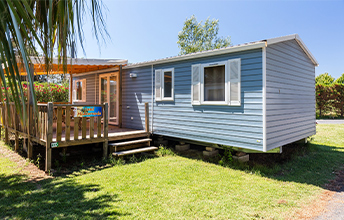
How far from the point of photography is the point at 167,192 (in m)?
3.72

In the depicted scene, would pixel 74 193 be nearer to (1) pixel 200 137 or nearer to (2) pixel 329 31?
(1) pixel 200 137

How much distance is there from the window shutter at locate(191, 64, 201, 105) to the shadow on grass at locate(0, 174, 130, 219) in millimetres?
3181

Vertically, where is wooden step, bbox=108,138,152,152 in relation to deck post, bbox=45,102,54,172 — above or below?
below

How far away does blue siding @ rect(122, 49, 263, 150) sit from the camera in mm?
4820

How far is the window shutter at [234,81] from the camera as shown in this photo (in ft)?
16.6

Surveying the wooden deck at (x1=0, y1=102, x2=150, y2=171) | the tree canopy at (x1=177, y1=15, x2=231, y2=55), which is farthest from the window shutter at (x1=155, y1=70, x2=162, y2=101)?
the tree canopy at (x1=177, y1=15, x2=231, y2=55)

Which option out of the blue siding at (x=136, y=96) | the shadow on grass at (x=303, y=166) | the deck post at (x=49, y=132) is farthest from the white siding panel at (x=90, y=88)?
the shadow on grass at (x=303, y=166)

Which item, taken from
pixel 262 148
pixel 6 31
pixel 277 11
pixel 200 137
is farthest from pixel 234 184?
pixel 277 11

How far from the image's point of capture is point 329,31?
2067cm

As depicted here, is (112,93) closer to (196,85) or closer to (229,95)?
(196,85)

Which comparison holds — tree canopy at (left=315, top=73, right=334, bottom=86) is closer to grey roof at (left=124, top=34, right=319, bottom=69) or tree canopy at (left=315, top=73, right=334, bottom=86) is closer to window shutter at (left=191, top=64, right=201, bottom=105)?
grey roof at (left=124, top=34, right=319, bottom=69)

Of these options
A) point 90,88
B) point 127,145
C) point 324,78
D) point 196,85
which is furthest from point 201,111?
point 324,78

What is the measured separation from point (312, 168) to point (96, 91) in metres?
7.94

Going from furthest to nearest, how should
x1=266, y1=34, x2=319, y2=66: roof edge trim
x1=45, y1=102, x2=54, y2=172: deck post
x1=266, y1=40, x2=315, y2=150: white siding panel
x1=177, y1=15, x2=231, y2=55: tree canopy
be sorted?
x1=177, y1=15, x2=231, y2=55: tree canopy → x1=266, y1=40, x2=315, y2=150: white siding panel → x1=266, y1=34, x2=319, y2=66: roof edge trim → x1=45, y1=102, x2=54, y2=172: deck post
